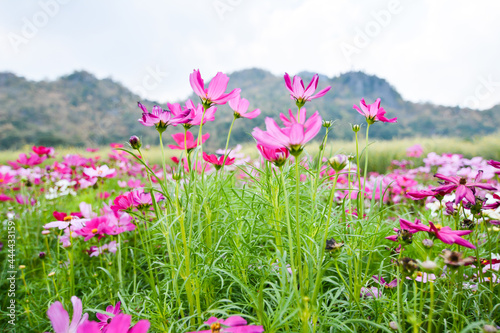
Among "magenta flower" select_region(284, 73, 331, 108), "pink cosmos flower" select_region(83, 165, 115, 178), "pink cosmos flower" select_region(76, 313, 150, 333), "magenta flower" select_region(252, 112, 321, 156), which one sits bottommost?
"pink cosmos flower" select_region(76, 313, 150, 333)

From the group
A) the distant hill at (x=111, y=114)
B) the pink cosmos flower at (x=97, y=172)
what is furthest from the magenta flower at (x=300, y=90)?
the distant hill at (x=111, y=114)

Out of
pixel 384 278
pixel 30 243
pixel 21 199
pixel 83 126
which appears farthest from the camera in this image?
pixel 83 126

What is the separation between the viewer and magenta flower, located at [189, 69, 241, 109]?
536mm

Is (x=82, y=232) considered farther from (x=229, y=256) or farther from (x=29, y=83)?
(x=29, y=83)

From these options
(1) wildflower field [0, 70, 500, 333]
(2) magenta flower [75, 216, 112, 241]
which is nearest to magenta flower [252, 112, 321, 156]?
(1) wildflower field [0, 70, 500, 333]

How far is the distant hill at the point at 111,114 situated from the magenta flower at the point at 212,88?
13204 mm

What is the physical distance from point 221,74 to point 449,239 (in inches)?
19.1

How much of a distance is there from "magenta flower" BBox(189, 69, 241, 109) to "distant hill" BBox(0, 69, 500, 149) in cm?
1320

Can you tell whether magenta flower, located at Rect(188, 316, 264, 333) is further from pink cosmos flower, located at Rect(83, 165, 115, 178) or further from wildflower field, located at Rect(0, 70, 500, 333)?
pink cosmos flower, located at Rect(83, 165, 115, 178)

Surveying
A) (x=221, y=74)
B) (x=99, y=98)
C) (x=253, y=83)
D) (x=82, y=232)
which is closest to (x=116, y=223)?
(x=82, y=232)

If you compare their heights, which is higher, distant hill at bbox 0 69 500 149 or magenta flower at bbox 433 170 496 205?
distant hill at bbox 0 69 500 149

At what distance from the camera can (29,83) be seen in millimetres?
23625

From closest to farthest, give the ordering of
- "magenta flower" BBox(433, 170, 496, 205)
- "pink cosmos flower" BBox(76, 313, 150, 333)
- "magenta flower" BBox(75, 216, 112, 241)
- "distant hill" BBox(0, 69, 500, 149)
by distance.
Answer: "pink cosmos flower" BBox(76, 313, 150, 333), "magenta flower" BBox(433, 170, 496, 205), "magenta flower" BBox(75, 216, 112, 241), "distant hill" BBox(0, 69, 500, 149)

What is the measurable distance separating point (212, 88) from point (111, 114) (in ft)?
84.5
